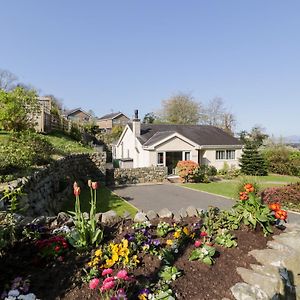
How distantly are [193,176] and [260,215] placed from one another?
1554 centimetres

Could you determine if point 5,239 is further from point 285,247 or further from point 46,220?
point 285,247

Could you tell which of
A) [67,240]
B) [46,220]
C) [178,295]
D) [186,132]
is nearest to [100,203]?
[46,220]

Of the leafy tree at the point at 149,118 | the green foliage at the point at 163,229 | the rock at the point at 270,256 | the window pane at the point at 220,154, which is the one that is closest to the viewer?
the rock at the point at 270,256

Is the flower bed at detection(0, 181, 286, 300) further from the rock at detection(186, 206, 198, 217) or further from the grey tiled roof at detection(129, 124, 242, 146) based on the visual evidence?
the grey tiled roof at detection(129, 124, 242, 146)

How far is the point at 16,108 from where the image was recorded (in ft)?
49.3

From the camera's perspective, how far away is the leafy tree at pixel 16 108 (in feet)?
48.9

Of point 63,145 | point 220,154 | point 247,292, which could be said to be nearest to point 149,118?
point 220,154

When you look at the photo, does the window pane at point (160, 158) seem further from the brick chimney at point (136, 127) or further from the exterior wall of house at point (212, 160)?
the exterior wall of house at point (212, 160)

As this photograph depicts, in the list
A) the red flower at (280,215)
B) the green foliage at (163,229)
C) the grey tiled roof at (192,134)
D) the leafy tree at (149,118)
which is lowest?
the green foliage at (163,229)

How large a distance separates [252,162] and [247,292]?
23611 mm

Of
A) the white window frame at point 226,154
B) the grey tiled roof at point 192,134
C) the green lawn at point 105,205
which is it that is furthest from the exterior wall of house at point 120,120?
the green lawn at point 105,205

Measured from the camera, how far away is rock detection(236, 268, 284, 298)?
3.20m

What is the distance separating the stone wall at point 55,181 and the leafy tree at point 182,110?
113 feet

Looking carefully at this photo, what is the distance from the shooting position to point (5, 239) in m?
3.54
